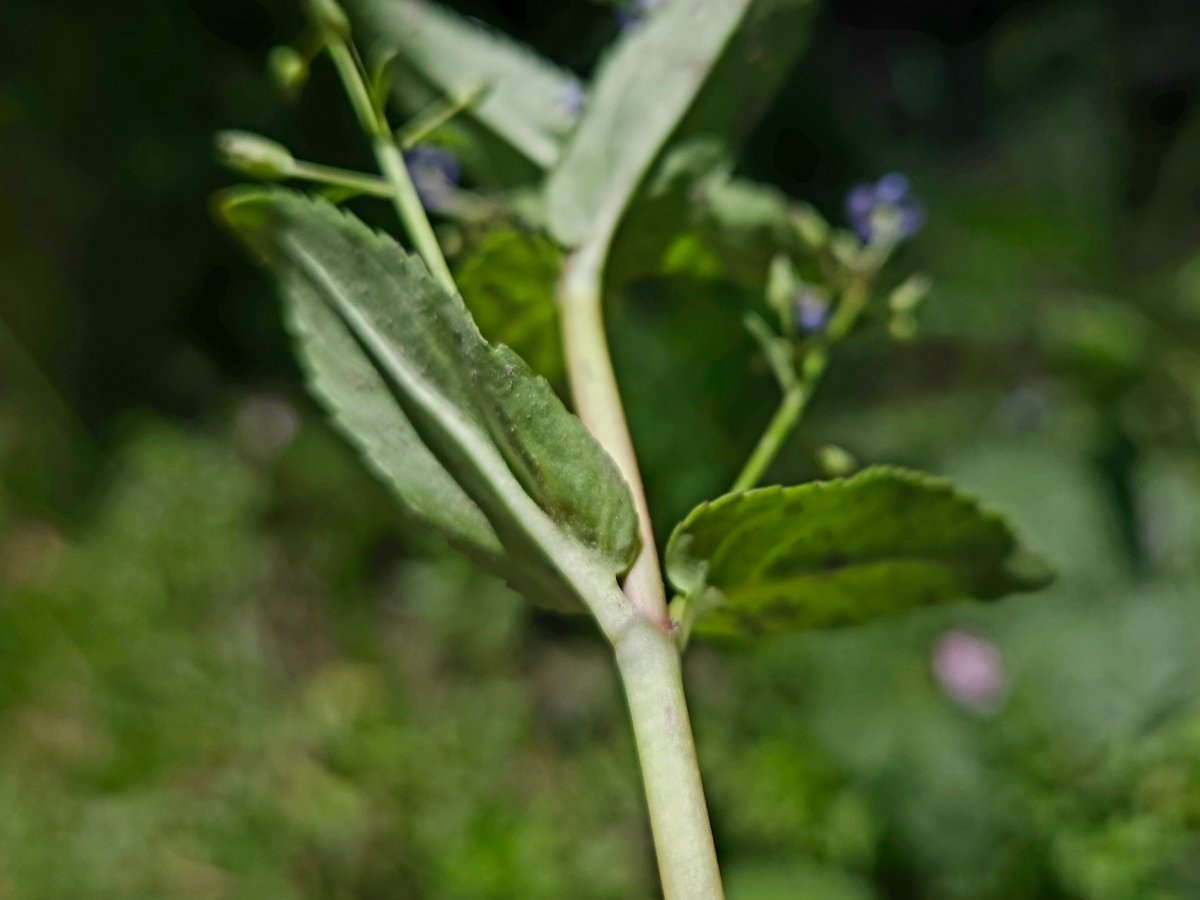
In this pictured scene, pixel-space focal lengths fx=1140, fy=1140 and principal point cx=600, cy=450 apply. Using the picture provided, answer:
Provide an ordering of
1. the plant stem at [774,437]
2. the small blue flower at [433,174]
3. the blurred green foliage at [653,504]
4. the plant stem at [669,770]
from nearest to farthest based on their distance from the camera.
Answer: the plant stem at [669,770] < the plant stem at [774,437] < the small blue flower at [433,174] < the blurred green foliage at [653,504]

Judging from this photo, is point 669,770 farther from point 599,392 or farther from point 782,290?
point 782,290

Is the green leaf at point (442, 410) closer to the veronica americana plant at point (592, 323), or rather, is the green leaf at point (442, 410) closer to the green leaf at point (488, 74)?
the veronica americana plant at point (592, 323)

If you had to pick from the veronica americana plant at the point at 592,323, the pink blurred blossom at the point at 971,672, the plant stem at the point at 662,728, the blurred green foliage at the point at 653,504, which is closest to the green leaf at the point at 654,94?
the veronica americana plant at the point at 592,323

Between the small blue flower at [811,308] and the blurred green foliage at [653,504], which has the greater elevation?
the small blue flower at [811,308]

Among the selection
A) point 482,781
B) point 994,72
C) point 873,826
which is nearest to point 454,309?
point 873,826

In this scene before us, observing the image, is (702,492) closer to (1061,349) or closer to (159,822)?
(1061,349)

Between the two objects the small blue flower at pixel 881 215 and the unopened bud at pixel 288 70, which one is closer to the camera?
the unopened bud at pixel 288 70

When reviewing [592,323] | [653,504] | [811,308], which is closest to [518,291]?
[592,323]

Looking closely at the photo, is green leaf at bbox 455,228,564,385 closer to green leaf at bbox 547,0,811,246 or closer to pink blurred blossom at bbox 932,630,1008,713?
green leaf at bbox 547,0,811,246
